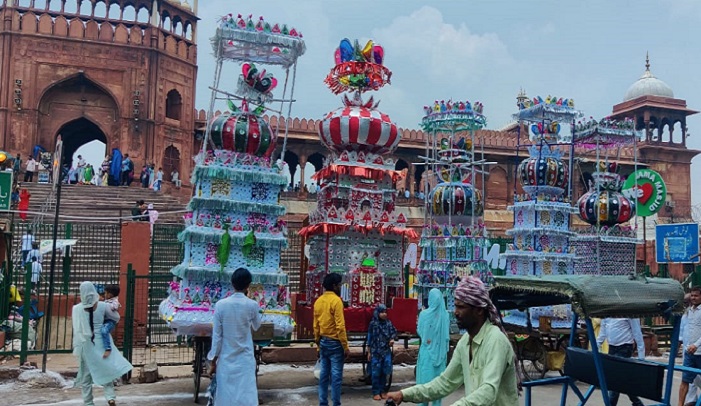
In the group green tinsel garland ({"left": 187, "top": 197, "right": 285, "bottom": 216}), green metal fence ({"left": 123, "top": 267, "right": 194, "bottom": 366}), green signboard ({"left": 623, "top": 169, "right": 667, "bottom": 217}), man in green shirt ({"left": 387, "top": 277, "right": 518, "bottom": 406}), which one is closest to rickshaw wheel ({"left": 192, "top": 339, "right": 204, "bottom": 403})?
green tinsel garland ({"left": 187, "top": 197, "right": 285, "bottom": 216})

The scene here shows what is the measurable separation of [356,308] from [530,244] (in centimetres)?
447

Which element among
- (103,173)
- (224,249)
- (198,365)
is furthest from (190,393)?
(103,173)

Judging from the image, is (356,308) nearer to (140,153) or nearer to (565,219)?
(565,219)

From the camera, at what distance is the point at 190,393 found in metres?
8.26

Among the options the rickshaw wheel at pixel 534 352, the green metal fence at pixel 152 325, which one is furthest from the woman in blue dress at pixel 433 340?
the green metal fence at pixel 152 325

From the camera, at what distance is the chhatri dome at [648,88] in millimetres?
33500

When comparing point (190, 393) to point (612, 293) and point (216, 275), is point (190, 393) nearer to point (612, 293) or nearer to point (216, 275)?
point (216, 275)

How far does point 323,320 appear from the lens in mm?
7094

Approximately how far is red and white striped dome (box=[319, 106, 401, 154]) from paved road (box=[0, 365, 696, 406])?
3.44 meters

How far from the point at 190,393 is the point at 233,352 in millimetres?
2916

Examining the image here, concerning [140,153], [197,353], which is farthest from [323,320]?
[140,153]

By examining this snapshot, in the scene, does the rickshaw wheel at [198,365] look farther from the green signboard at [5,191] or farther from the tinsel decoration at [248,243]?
the green signboard at [5,191]

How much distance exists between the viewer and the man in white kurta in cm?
571

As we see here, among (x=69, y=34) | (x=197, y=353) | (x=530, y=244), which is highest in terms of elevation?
(x=69, y=34)
